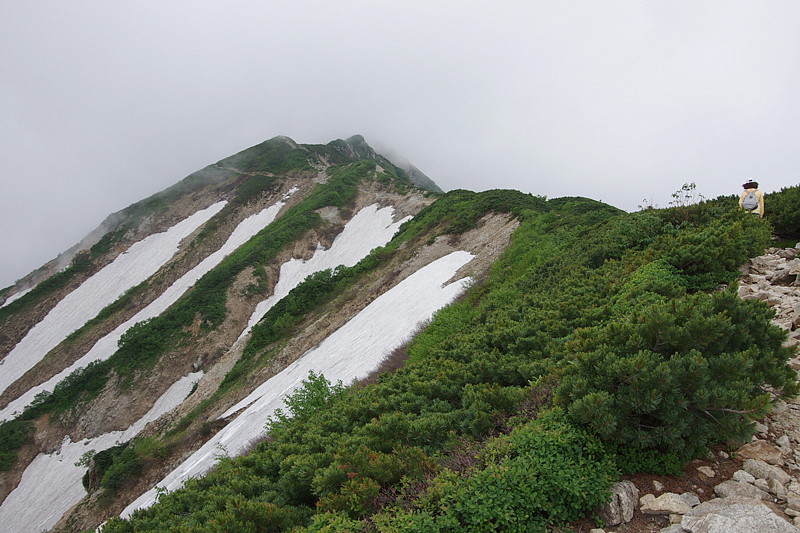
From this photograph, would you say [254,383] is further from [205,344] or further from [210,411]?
[205,344]

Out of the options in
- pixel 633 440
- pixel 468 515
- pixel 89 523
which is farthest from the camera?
pixel 89 523

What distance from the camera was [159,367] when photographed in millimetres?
32656

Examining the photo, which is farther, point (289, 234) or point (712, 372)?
point (289, 234)

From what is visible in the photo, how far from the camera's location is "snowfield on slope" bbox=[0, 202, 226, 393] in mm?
42719

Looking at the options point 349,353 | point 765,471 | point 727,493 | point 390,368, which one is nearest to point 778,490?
point 765,471

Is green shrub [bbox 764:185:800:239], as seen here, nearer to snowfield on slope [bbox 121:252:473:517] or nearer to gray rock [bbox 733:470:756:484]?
gray rock [bbox 733:470:756:484]

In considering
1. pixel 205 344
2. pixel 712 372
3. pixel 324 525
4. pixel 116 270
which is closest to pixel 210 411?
pixel 205 344

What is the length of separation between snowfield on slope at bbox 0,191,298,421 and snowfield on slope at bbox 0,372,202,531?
891 centimetres

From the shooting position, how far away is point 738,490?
3.95 meters

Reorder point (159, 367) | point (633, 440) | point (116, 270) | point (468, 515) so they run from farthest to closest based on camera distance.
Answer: point (116, 270) → point (159, 367) → point (633, 440) → point (468, 515)

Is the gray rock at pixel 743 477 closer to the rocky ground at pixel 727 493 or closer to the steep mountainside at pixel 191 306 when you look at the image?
the rocky ground at pixel 727 493

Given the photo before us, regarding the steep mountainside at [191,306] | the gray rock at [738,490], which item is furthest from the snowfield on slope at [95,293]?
the gray rock at [738,490]

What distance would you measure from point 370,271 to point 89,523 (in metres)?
21.0

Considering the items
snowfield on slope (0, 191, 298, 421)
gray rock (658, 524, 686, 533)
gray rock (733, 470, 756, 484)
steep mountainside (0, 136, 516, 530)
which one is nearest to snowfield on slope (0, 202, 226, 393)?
steep mountainside (0, 136, 516, 530)
